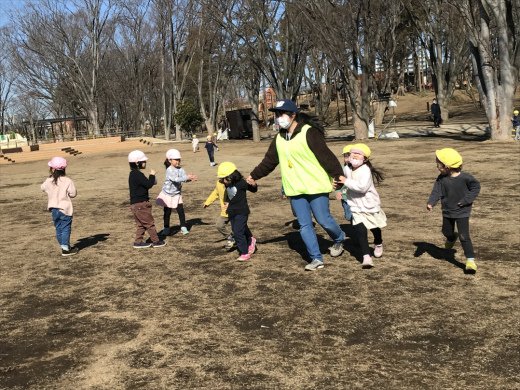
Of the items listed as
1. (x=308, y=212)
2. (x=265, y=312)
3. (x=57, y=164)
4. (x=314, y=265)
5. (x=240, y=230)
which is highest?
(x=57, y=164)

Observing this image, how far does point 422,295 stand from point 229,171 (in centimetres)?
284

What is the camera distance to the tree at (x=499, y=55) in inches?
832

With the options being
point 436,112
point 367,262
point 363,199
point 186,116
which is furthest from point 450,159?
point 186,116

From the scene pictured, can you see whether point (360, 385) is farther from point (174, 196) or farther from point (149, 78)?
point (149, 78)

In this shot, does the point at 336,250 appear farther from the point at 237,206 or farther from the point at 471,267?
the point at 471,267

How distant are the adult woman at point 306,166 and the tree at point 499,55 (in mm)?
17245

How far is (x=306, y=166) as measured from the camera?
6.31m

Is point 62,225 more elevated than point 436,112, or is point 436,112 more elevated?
point 436,112

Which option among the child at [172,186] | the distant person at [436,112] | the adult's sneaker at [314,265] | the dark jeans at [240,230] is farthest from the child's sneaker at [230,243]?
the distant person at [436,112]

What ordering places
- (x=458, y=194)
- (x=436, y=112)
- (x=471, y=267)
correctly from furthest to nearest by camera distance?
(x=436, y=112), (x=458, y=194), (x=471, y=267)

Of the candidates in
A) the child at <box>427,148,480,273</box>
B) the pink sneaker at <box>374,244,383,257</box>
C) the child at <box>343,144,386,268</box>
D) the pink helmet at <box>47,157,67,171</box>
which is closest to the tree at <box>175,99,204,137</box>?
the pink helmet at <box>47,157,67,171</box>

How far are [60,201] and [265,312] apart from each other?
4247 millimetres

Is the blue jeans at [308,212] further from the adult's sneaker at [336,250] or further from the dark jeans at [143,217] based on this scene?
the dark jeans at [143,217]

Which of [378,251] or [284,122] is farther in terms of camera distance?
[378,251]
